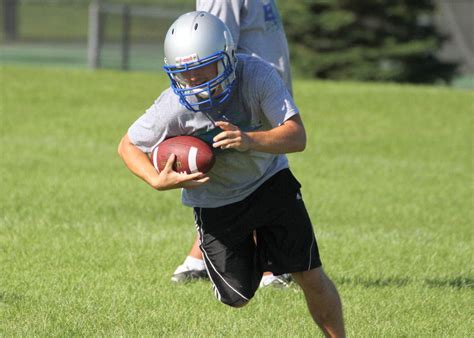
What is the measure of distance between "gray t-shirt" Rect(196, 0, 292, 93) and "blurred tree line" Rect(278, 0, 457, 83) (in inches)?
611

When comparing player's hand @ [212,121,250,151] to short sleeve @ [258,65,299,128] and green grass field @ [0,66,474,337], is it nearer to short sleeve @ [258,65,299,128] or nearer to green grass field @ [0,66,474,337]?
short sleeve @ [258,65,299,128]

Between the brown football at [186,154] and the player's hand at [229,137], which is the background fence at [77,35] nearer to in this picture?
the brown football at [186,154]

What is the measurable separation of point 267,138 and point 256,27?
2174 millimetres

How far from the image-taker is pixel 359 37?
75.4 feet

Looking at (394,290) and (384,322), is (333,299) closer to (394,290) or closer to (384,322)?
(384,322)

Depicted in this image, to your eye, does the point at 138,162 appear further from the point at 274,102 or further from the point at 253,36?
the point at 253,36

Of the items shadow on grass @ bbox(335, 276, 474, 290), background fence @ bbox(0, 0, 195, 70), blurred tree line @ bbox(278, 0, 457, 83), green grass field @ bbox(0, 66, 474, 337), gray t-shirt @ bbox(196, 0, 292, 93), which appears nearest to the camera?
green grass field @ bbox(0, 66, 474, 337)

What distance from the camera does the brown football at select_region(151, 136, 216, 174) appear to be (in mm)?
4723

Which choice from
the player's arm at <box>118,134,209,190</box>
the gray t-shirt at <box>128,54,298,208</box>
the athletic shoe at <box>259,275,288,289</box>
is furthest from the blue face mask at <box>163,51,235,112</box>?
the athletic shoe at <box>259,275,288,289</box>

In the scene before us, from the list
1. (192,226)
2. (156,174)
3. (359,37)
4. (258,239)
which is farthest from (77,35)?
(156,174)

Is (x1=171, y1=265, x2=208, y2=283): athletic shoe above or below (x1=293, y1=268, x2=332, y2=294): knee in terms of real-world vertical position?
below

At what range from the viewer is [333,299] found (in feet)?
16.2

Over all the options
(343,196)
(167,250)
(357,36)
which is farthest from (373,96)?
(167,250)

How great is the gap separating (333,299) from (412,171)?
25.7 feet
